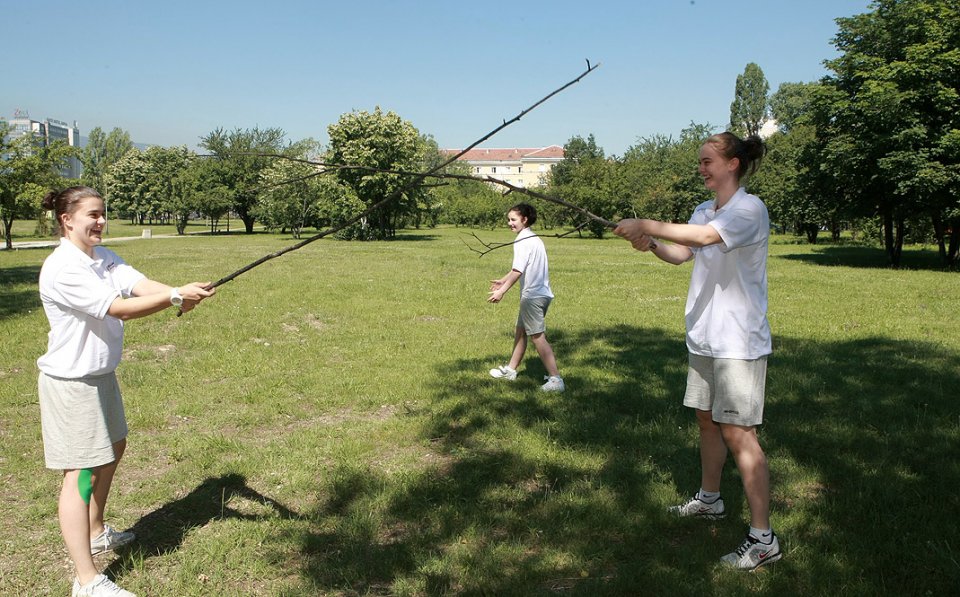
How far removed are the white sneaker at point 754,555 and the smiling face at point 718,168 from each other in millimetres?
1991

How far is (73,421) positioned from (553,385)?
4762 mm

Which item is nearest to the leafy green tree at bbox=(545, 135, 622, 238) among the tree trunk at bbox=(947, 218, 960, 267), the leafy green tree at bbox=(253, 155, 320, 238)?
the leafy green tree at bbox=(253, 155, 320, 238)

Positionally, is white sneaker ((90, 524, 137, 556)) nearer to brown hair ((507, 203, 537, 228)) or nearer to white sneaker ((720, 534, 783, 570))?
white sneaker ((720, 534, 783, 570))

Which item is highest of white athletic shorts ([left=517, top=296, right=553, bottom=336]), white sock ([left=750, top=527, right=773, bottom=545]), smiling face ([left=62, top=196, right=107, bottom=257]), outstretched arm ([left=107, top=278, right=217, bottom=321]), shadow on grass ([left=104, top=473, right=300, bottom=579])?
smiling face ([left=62, top=196, right=107, bottom=257])

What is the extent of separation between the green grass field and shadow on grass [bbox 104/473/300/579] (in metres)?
0.02

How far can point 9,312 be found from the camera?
473 inches

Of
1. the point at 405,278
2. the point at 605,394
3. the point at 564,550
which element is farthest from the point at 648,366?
the point at 405,278

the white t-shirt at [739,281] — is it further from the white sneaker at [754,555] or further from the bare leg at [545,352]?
the bare leg at [545,352]

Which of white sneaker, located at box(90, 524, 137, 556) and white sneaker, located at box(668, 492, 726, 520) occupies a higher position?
white sneaker, located at box(668, 492, 726, 520)

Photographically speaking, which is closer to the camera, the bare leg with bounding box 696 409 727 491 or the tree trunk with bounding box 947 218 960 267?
the bare leg with bounding box 696 409 727 491

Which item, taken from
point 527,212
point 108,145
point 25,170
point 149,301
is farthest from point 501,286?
point 108,145

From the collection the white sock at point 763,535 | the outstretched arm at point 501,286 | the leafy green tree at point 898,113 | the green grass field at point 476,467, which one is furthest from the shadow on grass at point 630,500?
the leafy green tree at point 898,113

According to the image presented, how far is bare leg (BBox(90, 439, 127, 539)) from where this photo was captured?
11.6ft

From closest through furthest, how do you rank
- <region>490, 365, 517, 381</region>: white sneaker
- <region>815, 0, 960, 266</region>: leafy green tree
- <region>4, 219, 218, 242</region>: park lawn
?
1. <region>490, 365, 517, 381</region>: white sneaker
2. <region>815, 0, 960, 266</region>: leafy green tree
3. <region>4, 219, 218, 242</region>: park lawn
